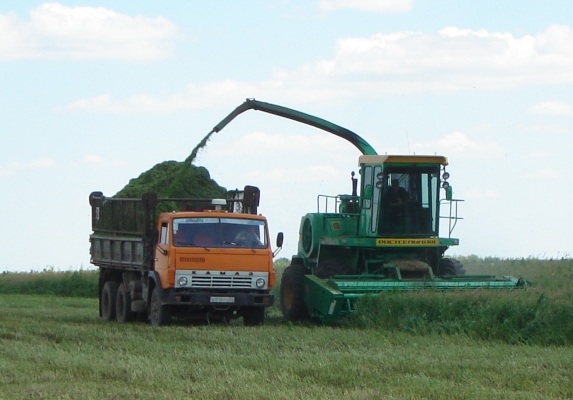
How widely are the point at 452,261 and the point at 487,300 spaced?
16.1 ft

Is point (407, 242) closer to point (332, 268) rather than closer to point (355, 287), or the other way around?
point (332, 268)

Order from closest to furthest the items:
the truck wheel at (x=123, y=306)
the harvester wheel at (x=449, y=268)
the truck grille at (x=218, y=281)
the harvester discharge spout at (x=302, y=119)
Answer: the truck grille at (x=218, y=281) < the harvester wheel at (x=449, y=268) < the truck wheel at (x=123, y=306) < the harvester discharge spout at (x=302, y=119)

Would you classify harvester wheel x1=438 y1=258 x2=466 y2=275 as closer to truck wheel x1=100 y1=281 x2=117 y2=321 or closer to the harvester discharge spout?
the harvester discharge spout

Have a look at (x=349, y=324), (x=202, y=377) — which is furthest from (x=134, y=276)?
(x=202, y=377)

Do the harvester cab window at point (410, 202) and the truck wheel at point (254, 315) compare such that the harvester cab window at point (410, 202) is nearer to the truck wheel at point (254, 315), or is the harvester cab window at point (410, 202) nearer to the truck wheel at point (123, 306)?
the truck wheel at point (254, 315)

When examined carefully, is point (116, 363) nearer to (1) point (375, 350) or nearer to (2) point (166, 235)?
(1) point (375, 350)

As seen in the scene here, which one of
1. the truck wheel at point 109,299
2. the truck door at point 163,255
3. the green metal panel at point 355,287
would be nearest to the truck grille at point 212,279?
the truck door at point 163,255

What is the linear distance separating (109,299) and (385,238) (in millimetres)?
6485

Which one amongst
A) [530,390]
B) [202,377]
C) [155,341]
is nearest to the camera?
[530,390]

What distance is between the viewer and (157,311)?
21141 millimetres

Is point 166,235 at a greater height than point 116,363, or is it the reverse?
point 166,235

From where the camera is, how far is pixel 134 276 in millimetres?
23188

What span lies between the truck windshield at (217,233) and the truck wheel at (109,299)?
4.09 m

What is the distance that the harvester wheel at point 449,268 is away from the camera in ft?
74.7
